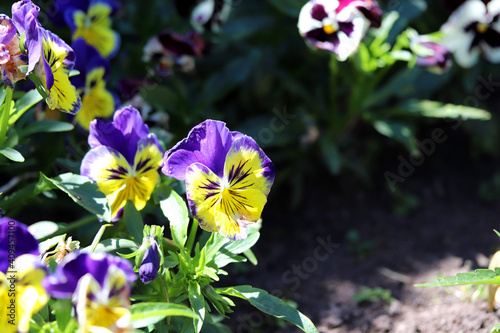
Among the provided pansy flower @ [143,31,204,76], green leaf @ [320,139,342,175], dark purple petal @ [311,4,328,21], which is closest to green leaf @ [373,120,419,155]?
green leaf @ [320,139,342,175]

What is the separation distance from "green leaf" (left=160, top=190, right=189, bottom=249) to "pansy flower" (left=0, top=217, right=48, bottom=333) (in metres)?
0.32

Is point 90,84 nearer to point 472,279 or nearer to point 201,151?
point 201,151

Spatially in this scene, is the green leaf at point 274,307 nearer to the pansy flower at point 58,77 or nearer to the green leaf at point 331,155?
the pansy flower at point 58,77

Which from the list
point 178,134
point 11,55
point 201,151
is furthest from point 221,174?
point 178,134

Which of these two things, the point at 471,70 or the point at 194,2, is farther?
the point at 471,70

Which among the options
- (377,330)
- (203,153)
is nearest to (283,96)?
(377,330)

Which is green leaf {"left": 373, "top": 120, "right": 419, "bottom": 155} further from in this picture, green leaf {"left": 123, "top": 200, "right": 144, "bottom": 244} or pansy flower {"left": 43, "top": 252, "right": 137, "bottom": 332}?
pansy flower {"left": 43, "top": 252, "right": 137, "bottom": 332}

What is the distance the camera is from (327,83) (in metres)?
2.56

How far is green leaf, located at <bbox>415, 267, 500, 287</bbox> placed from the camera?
1162 mm

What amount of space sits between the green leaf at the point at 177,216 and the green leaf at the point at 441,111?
134cm

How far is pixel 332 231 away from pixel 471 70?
1.08m

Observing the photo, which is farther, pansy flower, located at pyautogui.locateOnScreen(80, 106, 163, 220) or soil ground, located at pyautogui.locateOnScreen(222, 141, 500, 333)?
soil ground, located at pyautogui.locateOnScreen(222, 141, 500, 333)

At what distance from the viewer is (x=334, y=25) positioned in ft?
5.99

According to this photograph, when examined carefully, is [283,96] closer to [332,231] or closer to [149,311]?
[332,231]
